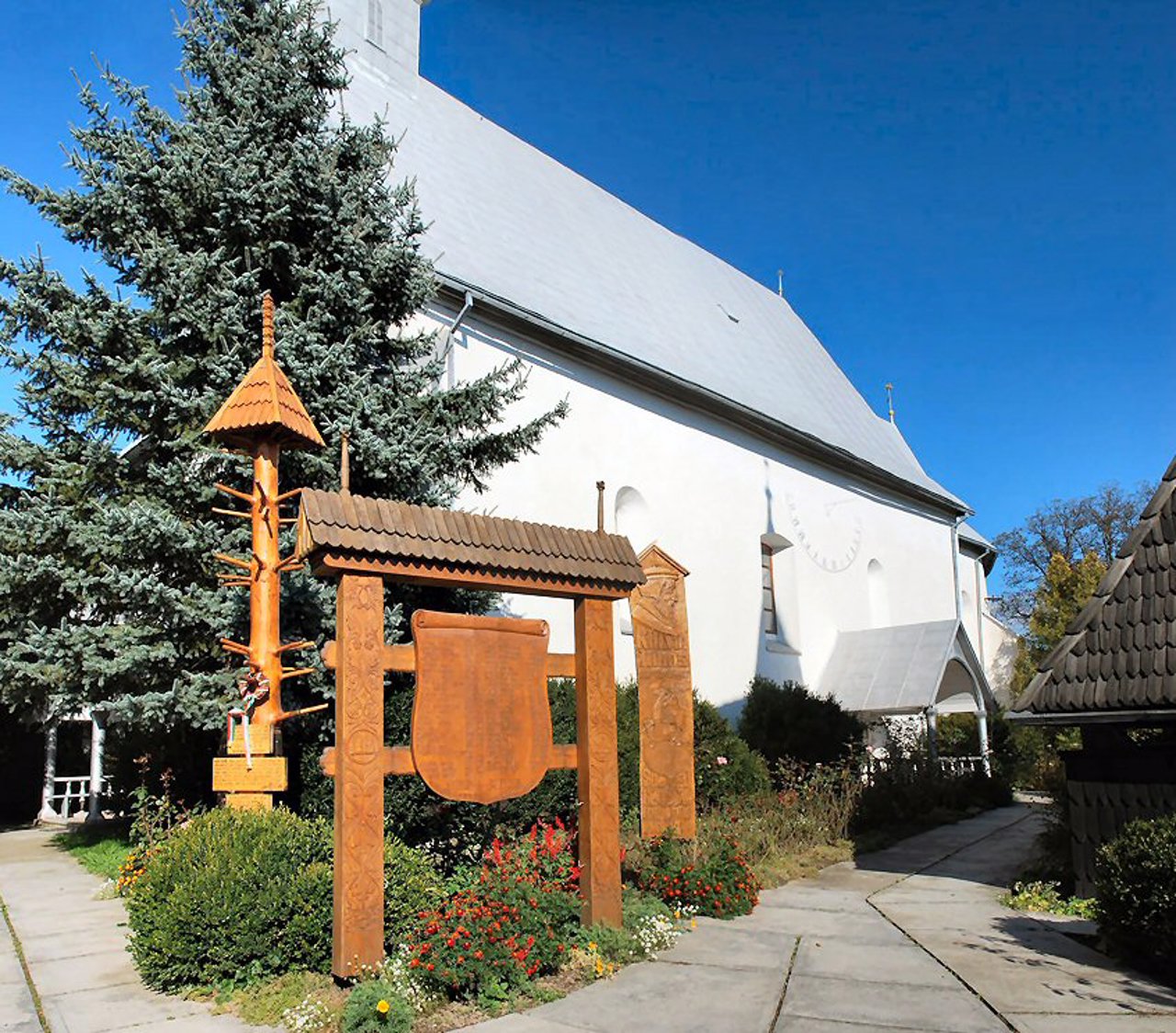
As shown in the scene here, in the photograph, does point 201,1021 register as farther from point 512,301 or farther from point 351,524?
point 512,301

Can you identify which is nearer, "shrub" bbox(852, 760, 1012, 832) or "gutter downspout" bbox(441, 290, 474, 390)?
"gutter downspout" bbox(441, 290, 474, 390)

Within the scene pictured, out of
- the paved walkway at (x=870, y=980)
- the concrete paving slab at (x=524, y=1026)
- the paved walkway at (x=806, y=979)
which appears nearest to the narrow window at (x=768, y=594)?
the paved walkway at (x=806, y=979)

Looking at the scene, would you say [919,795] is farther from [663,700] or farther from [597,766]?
[597,766]

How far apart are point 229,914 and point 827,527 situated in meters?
18.1

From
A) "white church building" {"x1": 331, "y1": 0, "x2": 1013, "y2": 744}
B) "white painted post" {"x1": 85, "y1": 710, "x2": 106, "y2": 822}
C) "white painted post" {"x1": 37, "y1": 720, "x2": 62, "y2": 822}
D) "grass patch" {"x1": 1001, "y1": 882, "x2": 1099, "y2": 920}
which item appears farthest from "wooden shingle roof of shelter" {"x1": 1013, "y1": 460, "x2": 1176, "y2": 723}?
"white painted post" {"x1": 37, "y1": 720, "x2": 62, "y2": 822}

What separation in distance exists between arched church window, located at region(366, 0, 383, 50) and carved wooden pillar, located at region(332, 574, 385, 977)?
14.9m

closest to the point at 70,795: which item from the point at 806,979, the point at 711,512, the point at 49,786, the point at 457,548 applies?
the point at 49,786

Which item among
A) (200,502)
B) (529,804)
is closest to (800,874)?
(529,804)

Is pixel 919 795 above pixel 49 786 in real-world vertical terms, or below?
below

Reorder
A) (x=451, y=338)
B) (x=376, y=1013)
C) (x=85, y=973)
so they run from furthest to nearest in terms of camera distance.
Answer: (x=451, y=338) → (x=85, y=973) → (x=376, y=1013)

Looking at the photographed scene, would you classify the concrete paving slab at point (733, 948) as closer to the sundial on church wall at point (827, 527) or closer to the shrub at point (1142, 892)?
the shrub at point (1142, 892)

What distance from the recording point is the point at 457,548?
21.8 feet

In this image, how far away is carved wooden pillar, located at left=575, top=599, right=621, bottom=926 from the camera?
22.8ft

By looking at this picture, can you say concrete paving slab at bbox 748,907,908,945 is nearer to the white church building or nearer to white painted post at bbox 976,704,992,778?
the white church building
